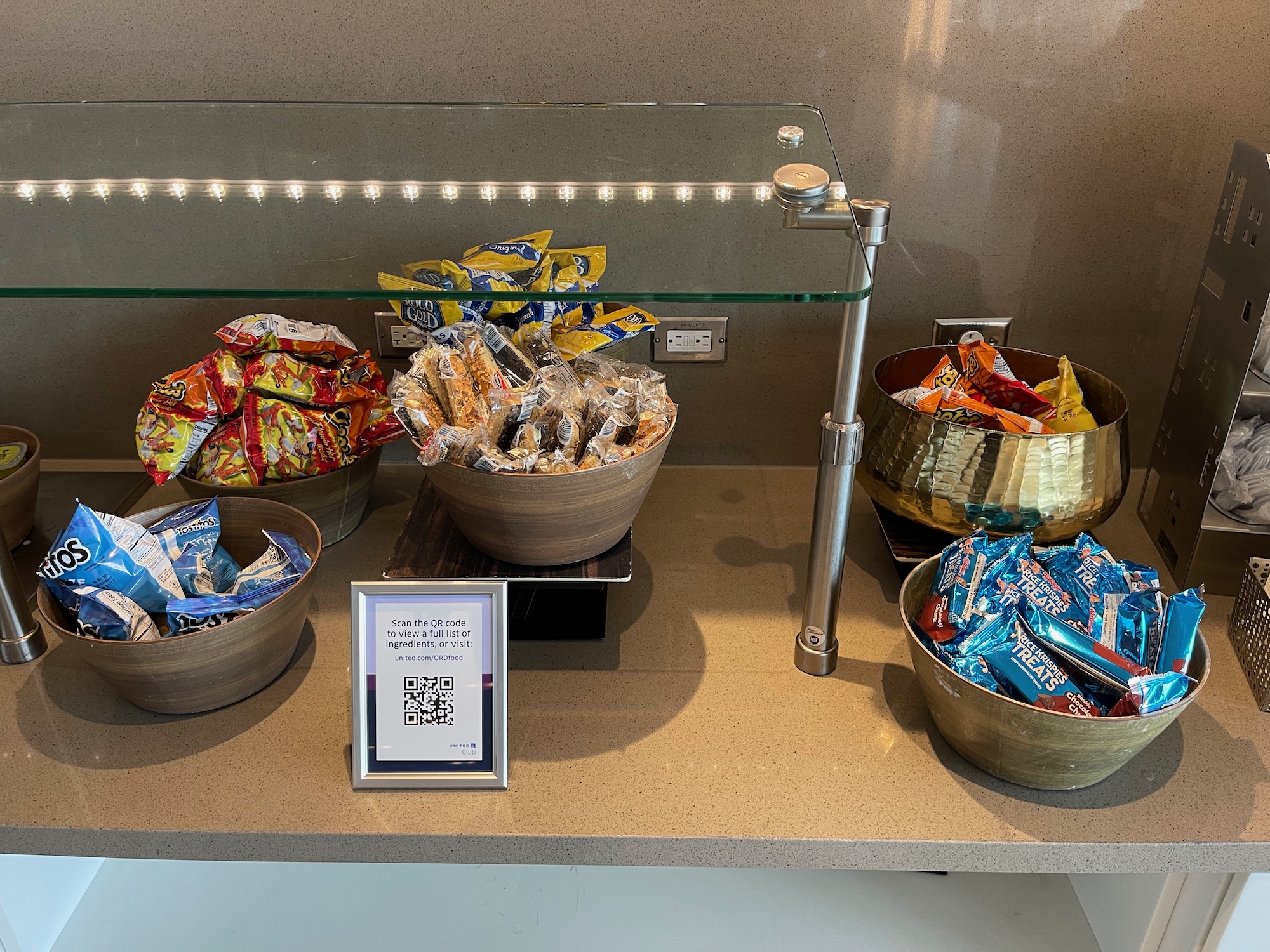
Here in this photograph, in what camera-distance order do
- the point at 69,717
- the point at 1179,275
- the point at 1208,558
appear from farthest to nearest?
the point at 1179,275
the point at 1208,558
the point at 69,717

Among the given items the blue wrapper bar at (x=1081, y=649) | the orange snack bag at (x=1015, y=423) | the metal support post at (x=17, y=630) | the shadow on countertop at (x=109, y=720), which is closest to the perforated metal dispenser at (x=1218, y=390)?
the orange snack bag at (x=1015, y=423)

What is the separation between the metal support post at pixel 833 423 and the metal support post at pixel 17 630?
0.81 m

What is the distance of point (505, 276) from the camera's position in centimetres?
89

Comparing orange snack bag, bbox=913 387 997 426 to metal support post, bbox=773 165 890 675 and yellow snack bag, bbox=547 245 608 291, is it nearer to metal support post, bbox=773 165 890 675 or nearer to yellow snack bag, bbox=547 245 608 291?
metal support post, bbox=773 165 890 675

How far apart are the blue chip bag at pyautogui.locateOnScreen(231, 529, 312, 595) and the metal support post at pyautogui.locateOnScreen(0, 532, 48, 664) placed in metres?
0.23

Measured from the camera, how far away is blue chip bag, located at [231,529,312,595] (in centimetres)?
101

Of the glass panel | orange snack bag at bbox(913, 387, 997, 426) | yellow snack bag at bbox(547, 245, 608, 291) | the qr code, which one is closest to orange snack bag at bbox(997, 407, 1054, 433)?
orange snack bag at bbox(913, 387, 997, 426)

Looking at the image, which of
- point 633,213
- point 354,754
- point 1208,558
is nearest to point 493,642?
point 354,754

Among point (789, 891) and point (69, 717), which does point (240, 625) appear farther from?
point (789, 891)

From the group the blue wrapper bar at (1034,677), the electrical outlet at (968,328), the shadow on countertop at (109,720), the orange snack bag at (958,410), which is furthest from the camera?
the electrical outlet at (968,328)

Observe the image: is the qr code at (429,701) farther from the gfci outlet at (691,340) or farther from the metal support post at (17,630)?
Answer: the gfci outlet at (691,340)

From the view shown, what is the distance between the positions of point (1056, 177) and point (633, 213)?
614 millimetres

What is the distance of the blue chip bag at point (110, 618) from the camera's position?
947 millimetres

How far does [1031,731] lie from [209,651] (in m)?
0.73
